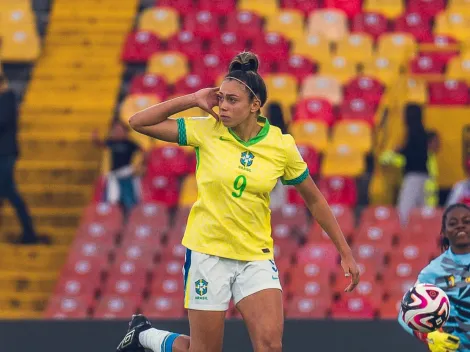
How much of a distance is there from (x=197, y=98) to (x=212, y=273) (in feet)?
3.10

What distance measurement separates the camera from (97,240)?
13.6m

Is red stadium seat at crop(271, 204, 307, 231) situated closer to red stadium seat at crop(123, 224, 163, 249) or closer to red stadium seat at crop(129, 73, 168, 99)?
red stadium seat at crop(123, 224, 163, 249)

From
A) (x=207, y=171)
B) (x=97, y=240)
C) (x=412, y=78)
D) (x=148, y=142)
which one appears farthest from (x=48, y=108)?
(x=207, y=171)

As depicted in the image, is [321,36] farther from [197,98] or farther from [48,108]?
[197,98]

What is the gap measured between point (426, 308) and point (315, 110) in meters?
6.77

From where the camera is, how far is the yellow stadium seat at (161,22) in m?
16.6

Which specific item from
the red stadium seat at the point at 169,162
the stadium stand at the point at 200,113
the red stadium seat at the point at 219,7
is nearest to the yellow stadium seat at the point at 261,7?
the stadium stand at the point at 200,113

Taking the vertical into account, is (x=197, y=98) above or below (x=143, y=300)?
above

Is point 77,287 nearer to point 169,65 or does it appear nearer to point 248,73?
point 169,65

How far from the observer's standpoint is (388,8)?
16.1 m

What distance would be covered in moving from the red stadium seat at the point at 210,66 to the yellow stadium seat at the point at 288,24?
0.77 meters

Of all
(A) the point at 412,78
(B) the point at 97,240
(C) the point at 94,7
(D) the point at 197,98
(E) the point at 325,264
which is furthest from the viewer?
(C) the point at 94,7

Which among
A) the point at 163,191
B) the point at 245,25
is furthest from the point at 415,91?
the point at 163,191

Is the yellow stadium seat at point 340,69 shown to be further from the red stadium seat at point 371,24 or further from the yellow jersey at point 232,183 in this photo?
the yellow jersey at point 232,183
